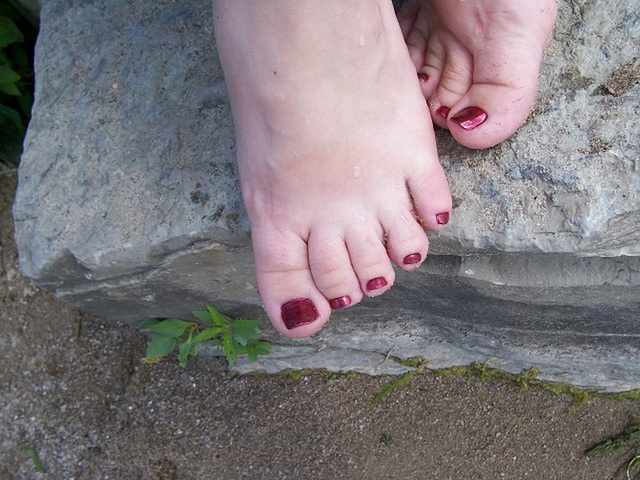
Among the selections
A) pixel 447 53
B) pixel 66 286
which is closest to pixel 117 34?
pixel 66 286

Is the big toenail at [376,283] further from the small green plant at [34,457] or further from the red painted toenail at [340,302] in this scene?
the small green plant at [34,457]

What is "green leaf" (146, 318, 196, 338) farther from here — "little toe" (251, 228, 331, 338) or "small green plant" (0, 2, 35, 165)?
"small green plant" (0, 2, 35, 165)

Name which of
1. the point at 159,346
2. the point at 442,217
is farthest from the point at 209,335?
the point at 442,217

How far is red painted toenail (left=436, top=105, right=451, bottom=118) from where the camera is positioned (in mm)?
1060

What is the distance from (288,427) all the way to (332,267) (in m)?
0.57

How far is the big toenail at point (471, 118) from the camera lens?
39.4 inches

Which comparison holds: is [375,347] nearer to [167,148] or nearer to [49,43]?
[167,148]

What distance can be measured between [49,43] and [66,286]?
46cm

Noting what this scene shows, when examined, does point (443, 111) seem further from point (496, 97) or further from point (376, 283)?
point (376, 283)

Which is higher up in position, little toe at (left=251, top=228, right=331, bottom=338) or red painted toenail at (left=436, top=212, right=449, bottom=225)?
red painted toenail at (left=436, top=212, right=449, bottom=225)

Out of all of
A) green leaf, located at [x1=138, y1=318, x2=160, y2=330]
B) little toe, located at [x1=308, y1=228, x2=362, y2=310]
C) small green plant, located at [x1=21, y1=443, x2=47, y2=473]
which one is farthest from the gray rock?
small green plant, located at [x1=21, y1=443, x2=47, y2=473]

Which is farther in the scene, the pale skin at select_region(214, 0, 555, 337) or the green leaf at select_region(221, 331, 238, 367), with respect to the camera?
the green leaf at select_region(221, 331, 238, 367)

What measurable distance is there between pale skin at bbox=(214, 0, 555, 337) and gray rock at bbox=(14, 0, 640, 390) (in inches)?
2.5

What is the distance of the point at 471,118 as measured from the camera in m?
1.01
